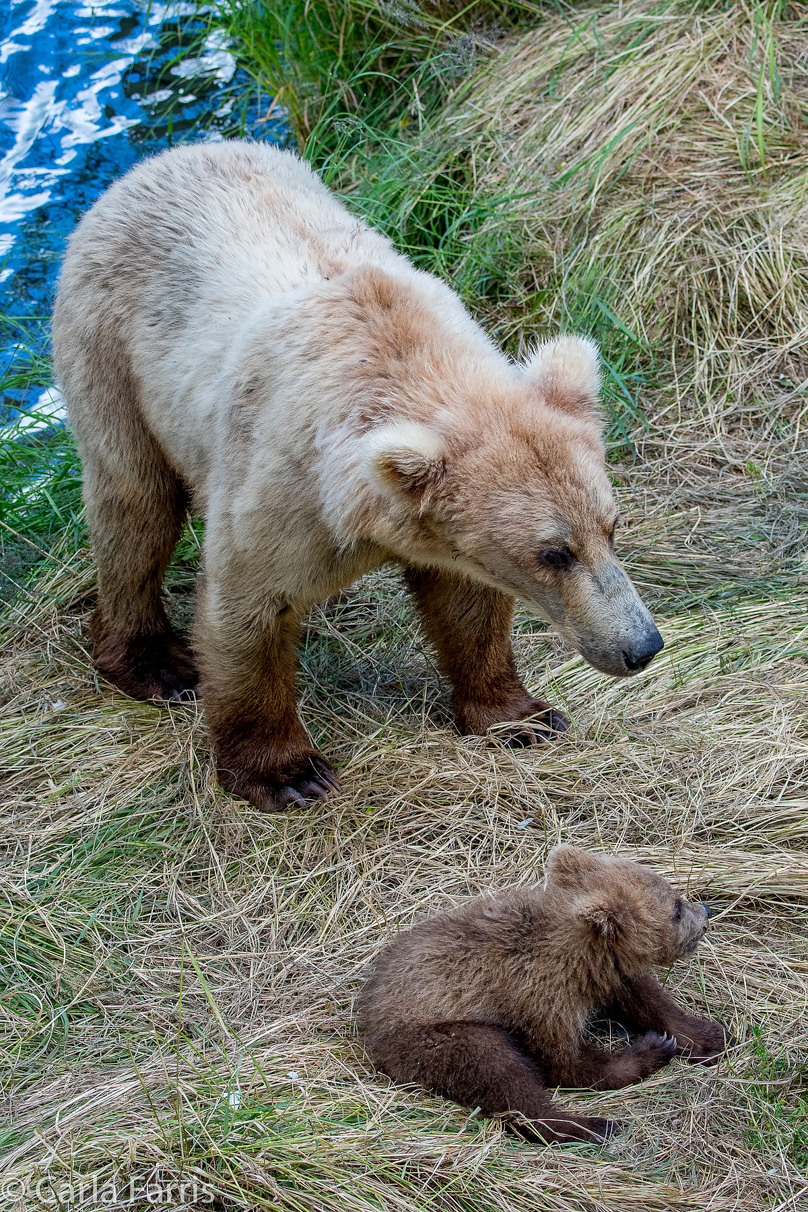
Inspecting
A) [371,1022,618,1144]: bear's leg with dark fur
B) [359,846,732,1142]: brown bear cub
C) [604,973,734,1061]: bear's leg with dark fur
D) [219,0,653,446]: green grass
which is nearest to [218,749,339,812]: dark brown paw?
[359,846,732,1142]: brown bear cub

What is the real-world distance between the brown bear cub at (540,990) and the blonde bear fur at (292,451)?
2.61ft

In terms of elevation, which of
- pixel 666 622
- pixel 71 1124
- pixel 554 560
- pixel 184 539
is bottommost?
pixel 666 622

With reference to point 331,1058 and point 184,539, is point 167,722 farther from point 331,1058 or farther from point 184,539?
point 331,1058

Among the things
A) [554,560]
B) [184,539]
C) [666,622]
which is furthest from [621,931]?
[184,539]

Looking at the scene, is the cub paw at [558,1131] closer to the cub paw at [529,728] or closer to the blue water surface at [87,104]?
the cub paw at [529,728]

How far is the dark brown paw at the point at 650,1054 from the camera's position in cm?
330

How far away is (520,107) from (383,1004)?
18.6ft

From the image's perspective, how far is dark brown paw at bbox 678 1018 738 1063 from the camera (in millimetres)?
3340

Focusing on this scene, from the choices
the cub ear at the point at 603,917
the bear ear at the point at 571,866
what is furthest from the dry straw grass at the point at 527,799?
the bear ear at the point at 571,866

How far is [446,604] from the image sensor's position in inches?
183

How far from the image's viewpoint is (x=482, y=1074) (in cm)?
311

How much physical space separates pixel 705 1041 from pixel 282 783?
1952 mm

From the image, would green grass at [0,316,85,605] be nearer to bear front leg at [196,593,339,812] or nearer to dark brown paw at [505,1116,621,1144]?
bear front leg at [196,593,339,812]

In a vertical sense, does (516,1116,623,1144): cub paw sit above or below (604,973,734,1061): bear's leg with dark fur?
above
